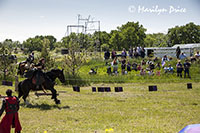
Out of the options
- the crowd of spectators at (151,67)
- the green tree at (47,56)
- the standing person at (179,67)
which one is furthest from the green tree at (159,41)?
the green tree at (47,56)

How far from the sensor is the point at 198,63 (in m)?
26.1

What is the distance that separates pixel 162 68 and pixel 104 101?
13.4 m

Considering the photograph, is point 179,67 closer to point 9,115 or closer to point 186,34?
point 9,115

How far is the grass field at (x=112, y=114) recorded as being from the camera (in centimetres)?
911

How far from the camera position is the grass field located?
29.9 feet

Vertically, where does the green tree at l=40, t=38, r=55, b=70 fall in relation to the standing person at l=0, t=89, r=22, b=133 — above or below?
above

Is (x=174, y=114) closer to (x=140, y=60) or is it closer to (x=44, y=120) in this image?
(x=44, y=120)

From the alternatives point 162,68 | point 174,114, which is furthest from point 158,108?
point 162,68

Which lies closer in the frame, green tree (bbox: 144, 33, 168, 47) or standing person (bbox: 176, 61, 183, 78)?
standing person (bbox: 176, 61, 183, 78)

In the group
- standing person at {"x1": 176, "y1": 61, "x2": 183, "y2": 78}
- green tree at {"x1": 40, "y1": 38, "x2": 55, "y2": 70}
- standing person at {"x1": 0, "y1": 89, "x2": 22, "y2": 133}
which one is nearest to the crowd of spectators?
standing person at {"x1": 176, "y1": 61, "x2": 183, "y2": 78}

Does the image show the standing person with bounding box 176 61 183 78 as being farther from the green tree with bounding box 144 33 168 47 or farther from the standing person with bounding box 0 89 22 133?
the green tree with bounding box 144 33 168 47

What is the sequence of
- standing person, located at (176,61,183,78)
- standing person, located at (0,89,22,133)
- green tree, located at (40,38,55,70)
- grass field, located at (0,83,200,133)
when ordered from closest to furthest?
standing person, located at (0,89,22,133) → grass field, located at (0,83,200,133) → standing person, located at (176,61,183,78) → green tree, located at (40,38,55,70)

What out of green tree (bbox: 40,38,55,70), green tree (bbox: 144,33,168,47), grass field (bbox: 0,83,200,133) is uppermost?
green tree (bbox: 144,33,168,47)

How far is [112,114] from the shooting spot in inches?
435
